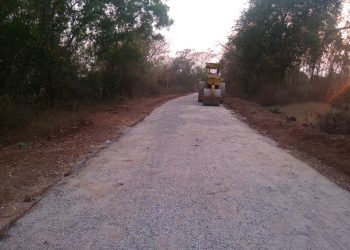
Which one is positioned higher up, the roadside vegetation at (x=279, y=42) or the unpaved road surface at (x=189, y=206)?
the roadside vegetation at (x=279, y=42)

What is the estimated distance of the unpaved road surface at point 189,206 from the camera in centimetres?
488

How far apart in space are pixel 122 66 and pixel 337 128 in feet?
66.8

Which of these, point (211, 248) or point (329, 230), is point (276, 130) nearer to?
point (329, 230)

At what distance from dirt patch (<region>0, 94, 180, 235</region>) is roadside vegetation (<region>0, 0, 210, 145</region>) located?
4.20 feet

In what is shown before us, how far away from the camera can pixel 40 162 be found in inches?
349

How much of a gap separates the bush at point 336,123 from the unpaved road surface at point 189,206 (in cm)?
354

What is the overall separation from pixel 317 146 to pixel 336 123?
2080 mm

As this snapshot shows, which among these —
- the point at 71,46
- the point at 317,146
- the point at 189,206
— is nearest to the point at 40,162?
the point at 189,206

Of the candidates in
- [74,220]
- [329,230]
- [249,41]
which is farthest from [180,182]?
[249,41]

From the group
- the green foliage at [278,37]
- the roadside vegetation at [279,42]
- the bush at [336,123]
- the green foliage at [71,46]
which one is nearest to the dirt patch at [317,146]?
the bush at [336,123]

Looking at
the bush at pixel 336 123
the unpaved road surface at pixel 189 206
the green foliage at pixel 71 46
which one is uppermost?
the green foliage at pixel 71 46

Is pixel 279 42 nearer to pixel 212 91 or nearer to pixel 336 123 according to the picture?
pixel 212 91

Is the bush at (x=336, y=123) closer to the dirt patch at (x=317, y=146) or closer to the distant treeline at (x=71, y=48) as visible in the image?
the dirt patch at (x=317, y=146)

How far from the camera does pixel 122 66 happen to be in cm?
3022
